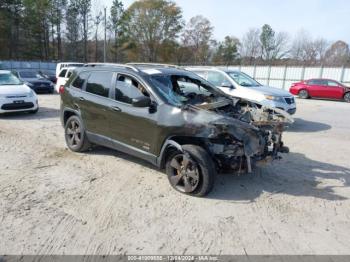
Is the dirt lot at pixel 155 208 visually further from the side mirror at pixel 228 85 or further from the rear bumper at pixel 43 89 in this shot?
the rear bumper at pixel 43 89

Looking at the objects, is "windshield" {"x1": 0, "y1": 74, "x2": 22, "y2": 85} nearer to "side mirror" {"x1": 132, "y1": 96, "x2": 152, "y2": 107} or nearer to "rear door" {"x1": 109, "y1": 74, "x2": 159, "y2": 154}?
"rear door" {"x1": 109, "y1": 74, "x2": 159, "y2": 154}

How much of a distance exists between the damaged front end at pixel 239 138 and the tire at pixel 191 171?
0.25m

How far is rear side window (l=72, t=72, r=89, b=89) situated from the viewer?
240 inches

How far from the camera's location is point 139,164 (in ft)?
18.3

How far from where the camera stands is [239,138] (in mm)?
4145

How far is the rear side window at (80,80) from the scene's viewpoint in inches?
240

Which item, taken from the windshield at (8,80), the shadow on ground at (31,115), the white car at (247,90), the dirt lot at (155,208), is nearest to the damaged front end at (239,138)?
the dirt lot at (155,208)

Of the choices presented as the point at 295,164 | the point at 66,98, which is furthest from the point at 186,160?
the point at 66,98

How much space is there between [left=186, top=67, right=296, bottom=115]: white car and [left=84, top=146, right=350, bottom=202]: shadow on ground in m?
3.40

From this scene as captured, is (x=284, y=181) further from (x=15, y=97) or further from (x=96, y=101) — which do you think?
(x=15, y=97)

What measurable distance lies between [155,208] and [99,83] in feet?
9.30

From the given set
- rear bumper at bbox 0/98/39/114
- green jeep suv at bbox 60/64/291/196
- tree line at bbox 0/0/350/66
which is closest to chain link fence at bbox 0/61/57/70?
tree line at bbox 0/0/350/66

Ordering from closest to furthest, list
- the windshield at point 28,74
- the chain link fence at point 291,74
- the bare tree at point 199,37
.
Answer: the windshield at point 28,74, the chain link fence at point 291,74, the bare tree at point 199,37

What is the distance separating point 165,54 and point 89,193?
53.4 meters
